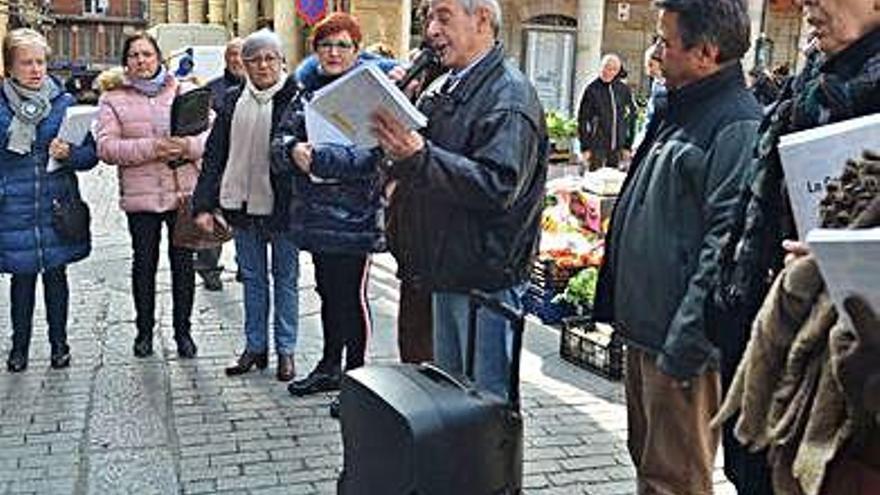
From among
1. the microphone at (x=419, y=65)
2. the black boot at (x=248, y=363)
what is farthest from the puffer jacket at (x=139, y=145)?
the microphone at (x=419, y=65)

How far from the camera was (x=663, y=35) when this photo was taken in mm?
2984

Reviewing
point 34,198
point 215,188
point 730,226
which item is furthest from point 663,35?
point 34,198

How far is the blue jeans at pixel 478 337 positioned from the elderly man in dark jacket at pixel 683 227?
59 cm

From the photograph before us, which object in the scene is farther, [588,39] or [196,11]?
[196,11]

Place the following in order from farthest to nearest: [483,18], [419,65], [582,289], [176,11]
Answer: [176,11], [582,289], [419,65], [483,18]

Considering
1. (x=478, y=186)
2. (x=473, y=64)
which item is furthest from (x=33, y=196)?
(x=478, y=186)

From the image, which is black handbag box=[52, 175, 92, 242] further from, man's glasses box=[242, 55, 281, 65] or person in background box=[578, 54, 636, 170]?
person in background box=[578, 54, 636, 170]

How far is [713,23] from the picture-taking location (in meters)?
2.88

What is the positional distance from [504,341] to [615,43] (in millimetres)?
24365

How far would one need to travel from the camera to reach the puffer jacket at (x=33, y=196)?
5.36 m

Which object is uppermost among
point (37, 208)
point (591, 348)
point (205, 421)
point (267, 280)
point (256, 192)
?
point (256, 192)

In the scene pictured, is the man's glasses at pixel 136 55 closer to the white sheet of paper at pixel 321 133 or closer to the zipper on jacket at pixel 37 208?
the zipper on jacket at pixel 37 208

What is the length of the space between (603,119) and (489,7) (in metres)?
9.44

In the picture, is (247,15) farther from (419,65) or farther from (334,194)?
(419,65)
